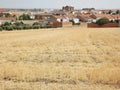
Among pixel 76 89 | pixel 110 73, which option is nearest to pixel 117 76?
pixel 110 73

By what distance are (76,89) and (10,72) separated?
4.12 metres

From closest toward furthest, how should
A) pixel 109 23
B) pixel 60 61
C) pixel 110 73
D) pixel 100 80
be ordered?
pixel 100 80
pixel 110 73
pixel 60 61
pixel 109 23

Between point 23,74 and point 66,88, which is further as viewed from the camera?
point 23,74

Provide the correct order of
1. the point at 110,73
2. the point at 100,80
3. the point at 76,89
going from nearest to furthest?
the point at 76,89
the point at 100,80
the point at 110,73

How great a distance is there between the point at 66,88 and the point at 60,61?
700 centimetres

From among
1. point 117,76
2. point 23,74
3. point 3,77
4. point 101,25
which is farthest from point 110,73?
point 101,25

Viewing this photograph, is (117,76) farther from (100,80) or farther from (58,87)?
(58,87)

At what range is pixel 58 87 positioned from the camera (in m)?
10.9

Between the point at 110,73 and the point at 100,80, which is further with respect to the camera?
the point at 110,73

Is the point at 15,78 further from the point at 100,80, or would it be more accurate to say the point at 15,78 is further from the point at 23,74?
the point at 100,80

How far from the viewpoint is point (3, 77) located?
12594 mm

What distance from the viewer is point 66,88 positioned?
10734 millimetres

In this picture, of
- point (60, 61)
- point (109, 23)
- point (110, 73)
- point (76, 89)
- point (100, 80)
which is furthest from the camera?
point (109, 23)

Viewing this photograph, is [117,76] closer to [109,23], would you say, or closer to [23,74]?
[23,74]
